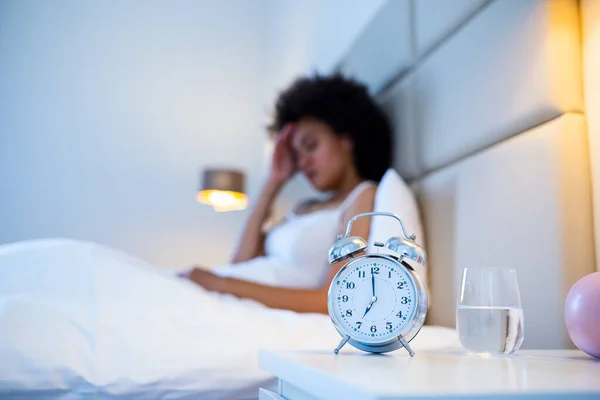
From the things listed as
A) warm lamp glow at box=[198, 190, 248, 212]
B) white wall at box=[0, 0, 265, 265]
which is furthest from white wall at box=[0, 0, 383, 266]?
warm lamp glow at box=[198, 190, 248, 212]

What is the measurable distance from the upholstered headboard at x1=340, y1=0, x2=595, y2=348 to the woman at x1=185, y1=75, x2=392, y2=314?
0.59 ft

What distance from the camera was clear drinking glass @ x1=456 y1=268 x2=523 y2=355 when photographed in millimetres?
879

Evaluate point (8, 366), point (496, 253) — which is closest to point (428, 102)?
point (496, 253)

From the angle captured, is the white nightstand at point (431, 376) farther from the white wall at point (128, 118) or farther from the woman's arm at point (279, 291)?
the white wall at point (128, 118)

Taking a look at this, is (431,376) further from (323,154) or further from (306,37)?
(306,37)

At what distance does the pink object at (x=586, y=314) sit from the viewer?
834mm

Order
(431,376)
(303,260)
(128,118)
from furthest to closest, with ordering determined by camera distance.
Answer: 1. (128,118)
2. (303,260)
3. (431,376)

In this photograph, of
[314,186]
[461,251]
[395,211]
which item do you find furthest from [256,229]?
[461,251]

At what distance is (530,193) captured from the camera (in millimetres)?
1176

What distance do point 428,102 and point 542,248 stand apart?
0.64m

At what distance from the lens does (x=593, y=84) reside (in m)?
1.10

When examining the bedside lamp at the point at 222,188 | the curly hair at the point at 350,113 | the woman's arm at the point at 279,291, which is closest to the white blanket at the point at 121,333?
the woman's arm at the point at 279,291

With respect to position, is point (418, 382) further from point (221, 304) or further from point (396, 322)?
point (221, 304)

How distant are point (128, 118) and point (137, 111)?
0.07m
